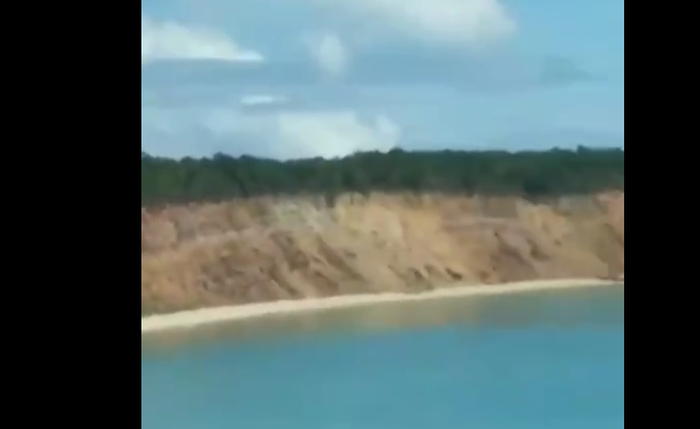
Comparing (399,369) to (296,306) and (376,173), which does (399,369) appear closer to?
(296,306)

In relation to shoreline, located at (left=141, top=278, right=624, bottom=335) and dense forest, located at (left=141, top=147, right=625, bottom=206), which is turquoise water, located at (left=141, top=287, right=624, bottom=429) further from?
dense forest, located at (left=141, top=147, right=625, bottom=206)

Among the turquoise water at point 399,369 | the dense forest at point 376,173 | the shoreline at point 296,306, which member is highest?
the dense forest at point 376,173

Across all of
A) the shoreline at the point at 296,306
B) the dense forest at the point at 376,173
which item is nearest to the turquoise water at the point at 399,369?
the shoreline at the point at 296,306

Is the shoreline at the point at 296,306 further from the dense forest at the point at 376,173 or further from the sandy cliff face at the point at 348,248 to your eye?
the dense forest at the point at 376,173

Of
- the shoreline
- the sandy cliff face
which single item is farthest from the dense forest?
the shoreline

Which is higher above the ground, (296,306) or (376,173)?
(376,173)

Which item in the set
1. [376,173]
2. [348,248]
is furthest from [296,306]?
[376,173]
